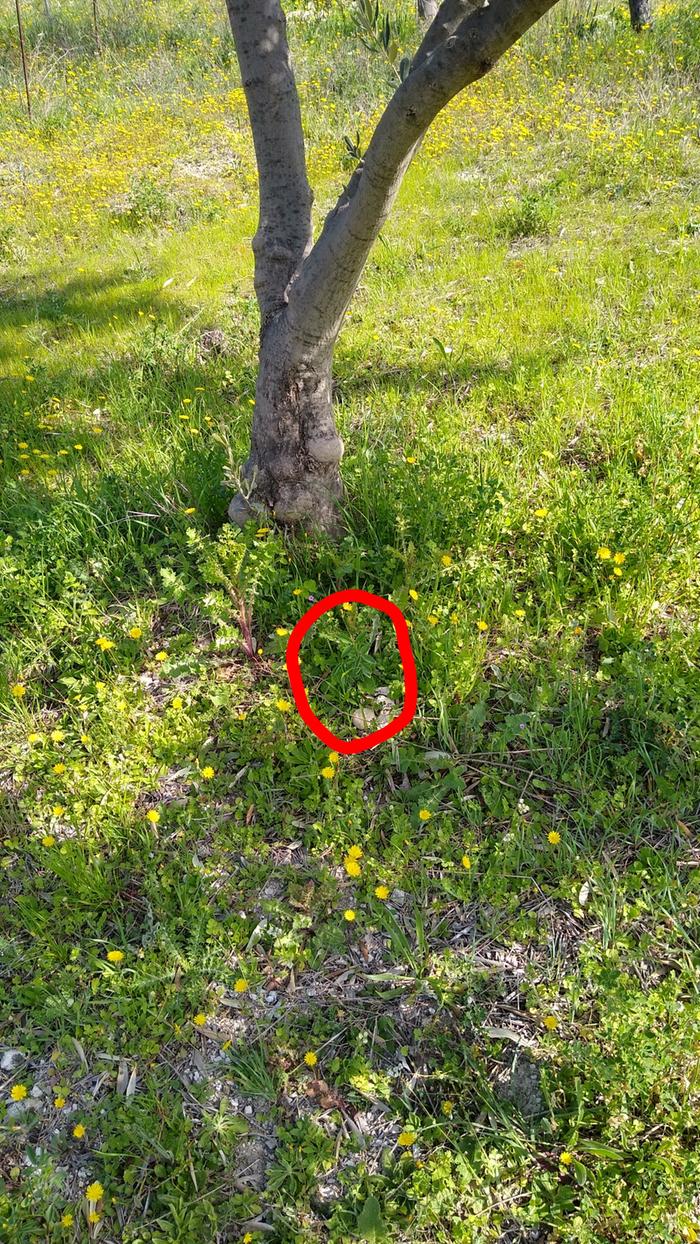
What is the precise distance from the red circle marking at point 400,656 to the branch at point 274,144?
124 cm

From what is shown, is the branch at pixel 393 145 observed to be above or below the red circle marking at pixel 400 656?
above

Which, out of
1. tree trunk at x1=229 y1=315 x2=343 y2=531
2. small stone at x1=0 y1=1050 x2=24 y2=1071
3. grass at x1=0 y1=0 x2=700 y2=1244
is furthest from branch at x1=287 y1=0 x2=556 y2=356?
small stone at x1=0 y1=1050 x2=24 y2=1071

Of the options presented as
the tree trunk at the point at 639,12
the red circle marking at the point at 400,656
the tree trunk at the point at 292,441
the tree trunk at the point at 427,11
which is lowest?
the red circle marking at the point at 400,656

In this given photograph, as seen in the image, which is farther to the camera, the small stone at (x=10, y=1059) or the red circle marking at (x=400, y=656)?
the red circle marking at (x=400, y=656)

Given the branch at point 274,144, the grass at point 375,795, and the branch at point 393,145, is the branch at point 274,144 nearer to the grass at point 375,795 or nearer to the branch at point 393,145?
the branch at point 393,145

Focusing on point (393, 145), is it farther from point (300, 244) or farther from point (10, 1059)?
point (10, 1059)

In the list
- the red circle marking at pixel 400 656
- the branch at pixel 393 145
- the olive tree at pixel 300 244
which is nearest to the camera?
the branch at pixel 393 145

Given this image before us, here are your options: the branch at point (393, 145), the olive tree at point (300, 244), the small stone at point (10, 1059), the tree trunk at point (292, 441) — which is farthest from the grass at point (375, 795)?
the branch at point (393, 145)

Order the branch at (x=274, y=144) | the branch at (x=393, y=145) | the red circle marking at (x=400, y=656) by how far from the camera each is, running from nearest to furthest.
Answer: the branch at (x=393, y=145) → the red circle marking at (x=400, y=656) → the branch at (x=274, y=144)

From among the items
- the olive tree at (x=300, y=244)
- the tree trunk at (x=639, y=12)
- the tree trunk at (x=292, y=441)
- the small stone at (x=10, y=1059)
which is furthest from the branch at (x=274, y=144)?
the tree trunk at (x=639, y=12)

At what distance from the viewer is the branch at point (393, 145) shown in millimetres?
2006

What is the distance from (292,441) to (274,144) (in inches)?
43.7

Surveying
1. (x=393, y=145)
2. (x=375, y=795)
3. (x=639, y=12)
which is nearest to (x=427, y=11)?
(x=393, y=145)

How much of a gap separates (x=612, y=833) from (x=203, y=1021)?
1.32 m
